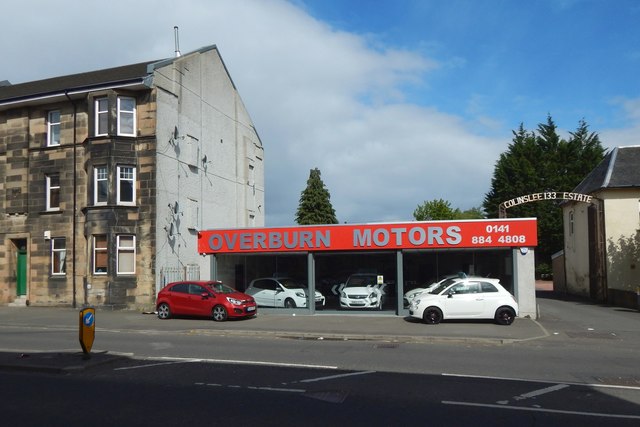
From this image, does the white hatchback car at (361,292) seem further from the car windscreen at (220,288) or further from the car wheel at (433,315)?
the car windscreen at (220,288)

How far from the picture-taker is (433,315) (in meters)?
18.8

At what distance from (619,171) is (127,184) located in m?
24.9

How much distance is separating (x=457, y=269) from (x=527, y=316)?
3159mm

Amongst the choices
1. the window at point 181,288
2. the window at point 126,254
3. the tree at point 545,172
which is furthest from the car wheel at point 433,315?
the tree at point 545,172

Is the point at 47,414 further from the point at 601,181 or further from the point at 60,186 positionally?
the point at 601,181

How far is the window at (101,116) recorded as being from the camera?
25.9 metres

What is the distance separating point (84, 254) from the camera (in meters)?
25.8

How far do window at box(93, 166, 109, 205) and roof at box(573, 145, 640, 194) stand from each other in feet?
79.5

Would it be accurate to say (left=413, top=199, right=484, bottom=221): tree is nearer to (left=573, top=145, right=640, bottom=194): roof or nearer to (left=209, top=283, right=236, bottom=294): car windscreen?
(left=573, top=145, right=640, bottom=194): roof

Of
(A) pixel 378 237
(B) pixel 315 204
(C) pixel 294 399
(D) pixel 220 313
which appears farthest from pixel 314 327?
(B) pixel 315 204

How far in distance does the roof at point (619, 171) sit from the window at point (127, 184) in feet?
75.5

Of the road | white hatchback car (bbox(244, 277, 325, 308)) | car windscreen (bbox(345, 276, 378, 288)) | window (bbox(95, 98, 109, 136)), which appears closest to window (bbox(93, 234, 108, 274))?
window (bbox(95, 98, 109, 136))

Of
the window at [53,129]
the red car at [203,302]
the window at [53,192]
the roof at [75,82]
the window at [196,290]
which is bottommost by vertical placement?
the red car at [203,302]

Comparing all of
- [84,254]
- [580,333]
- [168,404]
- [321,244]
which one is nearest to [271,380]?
[168,404]
